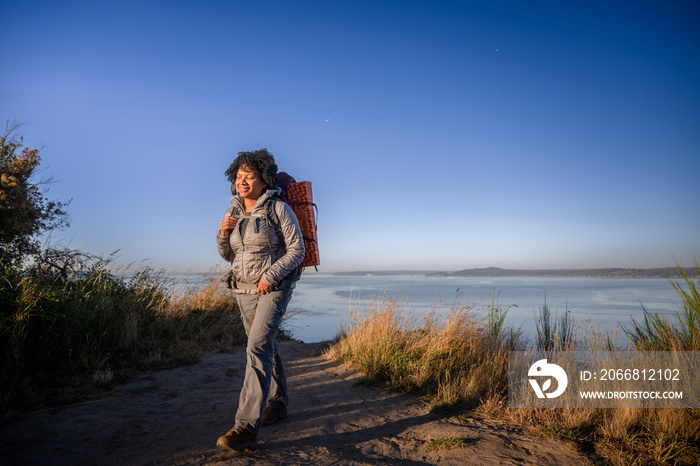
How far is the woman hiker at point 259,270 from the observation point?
116 inches

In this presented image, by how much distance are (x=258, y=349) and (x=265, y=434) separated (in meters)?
0.90

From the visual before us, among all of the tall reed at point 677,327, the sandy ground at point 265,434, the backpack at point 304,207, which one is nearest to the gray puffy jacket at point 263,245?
the backpack at point 304,207

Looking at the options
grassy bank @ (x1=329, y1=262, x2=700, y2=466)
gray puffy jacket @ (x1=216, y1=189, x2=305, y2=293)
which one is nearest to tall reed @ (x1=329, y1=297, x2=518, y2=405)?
grassy bank @ (x1=329, y1=262, x2=700, y2=466)

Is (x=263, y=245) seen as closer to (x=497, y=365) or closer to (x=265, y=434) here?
(x=265, y=434)

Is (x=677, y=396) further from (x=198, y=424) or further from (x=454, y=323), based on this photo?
(x=198, y=424)

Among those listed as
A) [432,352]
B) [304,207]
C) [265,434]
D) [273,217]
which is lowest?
[265,434]

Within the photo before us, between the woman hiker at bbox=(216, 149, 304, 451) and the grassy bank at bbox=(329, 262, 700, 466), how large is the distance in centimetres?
195

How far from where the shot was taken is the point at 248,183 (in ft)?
11.4

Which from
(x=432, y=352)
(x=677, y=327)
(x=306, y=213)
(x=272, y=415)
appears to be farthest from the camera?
(x=432, y=352)

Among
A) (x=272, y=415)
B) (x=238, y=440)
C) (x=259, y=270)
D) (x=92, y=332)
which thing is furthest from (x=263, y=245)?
(x=92, y=332)

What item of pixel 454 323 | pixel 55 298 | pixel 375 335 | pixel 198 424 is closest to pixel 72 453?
pixel 198 424

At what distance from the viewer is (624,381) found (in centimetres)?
402

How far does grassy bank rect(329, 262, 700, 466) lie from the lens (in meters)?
→ 3.24

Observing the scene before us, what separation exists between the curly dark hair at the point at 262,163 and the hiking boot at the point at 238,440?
2132mm
